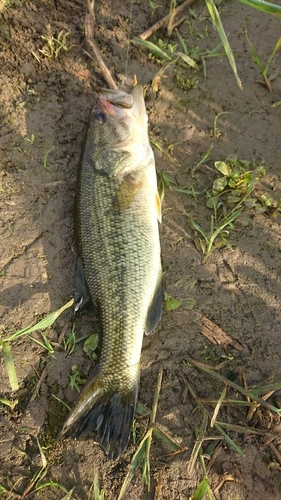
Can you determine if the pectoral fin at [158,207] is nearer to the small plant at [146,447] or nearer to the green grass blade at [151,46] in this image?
the small plant at [146,447]

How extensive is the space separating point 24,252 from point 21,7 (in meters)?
2.67

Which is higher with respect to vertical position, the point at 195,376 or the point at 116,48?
the point at 116,48

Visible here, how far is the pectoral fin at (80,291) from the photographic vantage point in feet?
10.5

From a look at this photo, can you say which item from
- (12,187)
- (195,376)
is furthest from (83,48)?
(195,376)

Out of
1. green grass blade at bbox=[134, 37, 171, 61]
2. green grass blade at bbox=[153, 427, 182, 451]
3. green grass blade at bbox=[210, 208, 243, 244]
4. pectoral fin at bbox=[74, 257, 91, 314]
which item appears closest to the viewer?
Result: green grass blade at bbox=[153, 427, 182, 451]

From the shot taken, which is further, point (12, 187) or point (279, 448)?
point (12, 187)

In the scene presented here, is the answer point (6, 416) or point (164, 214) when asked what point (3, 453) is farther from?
point (164, 214)

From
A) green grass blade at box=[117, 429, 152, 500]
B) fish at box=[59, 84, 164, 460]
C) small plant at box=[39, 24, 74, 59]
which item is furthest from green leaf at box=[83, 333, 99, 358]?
small plant at box=[39, 24, 74, 59]

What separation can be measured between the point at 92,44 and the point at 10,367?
3.36 metres

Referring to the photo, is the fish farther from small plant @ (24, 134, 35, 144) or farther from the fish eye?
small plant @ (24, 134, 35, 144)

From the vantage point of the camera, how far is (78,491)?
2.92 meters

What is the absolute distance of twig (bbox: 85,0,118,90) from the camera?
3.96 m

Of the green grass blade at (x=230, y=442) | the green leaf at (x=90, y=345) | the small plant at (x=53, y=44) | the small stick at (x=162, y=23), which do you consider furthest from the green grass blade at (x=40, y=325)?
the small stick at (x=162, y=23)

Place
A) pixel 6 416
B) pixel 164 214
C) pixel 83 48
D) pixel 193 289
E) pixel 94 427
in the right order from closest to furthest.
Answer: pixel 94 427, pixel 6 416, pixel 193 289, pixel 164 214, pixel 83 48
